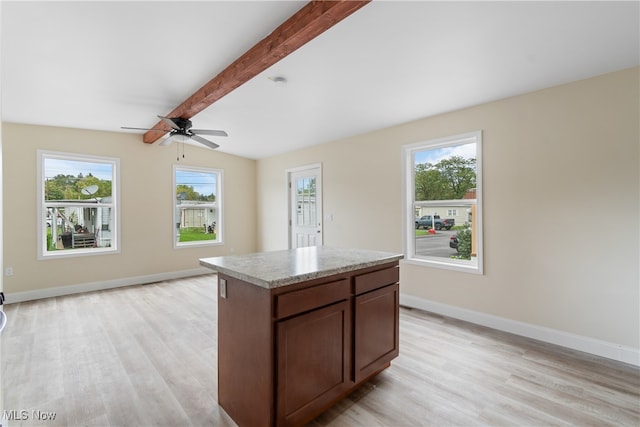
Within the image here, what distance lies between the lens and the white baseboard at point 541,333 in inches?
104

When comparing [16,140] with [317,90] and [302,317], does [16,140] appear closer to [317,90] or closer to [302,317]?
[317,90]

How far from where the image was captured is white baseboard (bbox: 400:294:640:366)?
2631 millimetres

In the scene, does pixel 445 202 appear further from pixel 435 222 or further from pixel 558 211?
pixel 558 211

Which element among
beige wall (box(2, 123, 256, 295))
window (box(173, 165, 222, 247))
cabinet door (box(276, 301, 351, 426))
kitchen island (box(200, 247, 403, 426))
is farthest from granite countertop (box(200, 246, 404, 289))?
window (box(173, 165, 222, 247))

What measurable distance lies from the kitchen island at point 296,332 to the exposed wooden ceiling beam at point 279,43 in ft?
5.33

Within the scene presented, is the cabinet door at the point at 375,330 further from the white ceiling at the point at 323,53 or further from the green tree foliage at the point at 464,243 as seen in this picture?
the white ceiling at the point at 323,53

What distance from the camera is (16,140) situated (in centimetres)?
437

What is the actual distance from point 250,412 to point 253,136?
4223 millimetres

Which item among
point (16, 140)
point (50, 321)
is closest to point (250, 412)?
point (50, 321)

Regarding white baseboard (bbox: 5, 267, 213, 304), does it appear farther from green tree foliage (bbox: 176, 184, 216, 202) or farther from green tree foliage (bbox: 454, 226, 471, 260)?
green tree foliage (bbox: 454, 226, 471, 260)

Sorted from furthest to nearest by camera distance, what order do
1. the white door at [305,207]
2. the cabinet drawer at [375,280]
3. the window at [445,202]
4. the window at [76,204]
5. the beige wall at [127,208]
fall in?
1. the white door at [305,207]
2. the window at [76,204]
3. the beige wall at [127,208]
4. the window at [445,202]
5. the cabinet drawer at [375,280]

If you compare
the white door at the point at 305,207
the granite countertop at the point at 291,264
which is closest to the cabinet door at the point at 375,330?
the granite countertop at the point at 291,264
